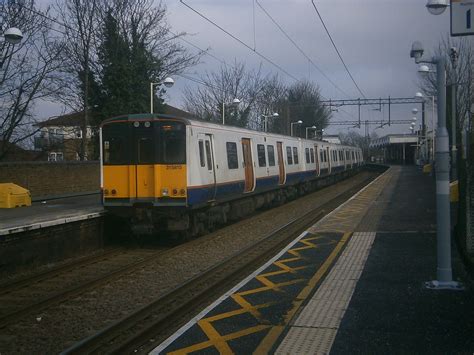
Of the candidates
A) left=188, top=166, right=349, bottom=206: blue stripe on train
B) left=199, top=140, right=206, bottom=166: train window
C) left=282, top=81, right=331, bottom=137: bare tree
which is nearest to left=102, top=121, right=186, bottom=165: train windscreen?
left=199, top=140, right=206, bottom=166: train window

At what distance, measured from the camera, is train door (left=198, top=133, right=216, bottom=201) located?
13.0 metres

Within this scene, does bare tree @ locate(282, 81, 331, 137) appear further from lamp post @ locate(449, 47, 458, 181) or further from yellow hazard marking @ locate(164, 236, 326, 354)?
yellow hazard marking @ locate(164, 236, 326, 354)

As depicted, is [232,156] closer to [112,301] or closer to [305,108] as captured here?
[112,301]

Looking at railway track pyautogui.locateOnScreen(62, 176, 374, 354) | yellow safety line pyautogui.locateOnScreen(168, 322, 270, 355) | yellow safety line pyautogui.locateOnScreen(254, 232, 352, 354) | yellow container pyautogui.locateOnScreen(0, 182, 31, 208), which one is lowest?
railway track pyautogui.locateOnScreen(62, 176, 374, 354)

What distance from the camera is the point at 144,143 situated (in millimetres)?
12609

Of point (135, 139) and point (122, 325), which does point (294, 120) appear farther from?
point (122, 325)

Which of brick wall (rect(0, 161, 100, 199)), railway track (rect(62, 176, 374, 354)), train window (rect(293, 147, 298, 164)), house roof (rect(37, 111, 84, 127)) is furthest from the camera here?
house roof (rect(37, 111, 84, 127))

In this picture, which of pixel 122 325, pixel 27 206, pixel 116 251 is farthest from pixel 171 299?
pixel 27 206

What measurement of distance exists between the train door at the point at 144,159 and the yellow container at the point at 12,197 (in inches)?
289

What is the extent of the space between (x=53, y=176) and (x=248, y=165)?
1127 centimetres

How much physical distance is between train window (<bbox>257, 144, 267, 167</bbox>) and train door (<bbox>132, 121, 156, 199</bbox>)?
6.07 metres

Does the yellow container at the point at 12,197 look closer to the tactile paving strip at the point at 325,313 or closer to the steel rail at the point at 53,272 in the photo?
the steel rail at the point at 53,272

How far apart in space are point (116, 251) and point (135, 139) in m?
2.63

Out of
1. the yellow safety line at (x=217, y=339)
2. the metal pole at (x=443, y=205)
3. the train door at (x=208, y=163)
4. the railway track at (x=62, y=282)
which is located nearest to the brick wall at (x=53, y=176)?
the train door at (x=208, y=163)
